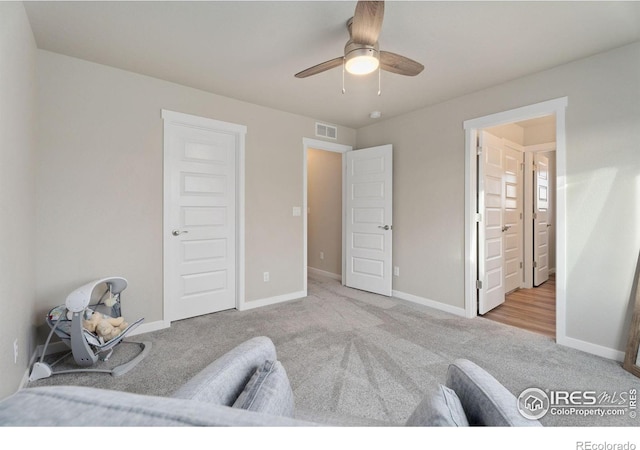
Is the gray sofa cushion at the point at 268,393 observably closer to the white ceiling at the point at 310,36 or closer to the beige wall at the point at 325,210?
the white ceiling at the point at 310,36

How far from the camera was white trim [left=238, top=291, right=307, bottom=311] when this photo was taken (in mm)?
Answer: 3611

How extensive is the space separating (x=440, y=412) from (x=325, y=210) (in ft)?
16.3

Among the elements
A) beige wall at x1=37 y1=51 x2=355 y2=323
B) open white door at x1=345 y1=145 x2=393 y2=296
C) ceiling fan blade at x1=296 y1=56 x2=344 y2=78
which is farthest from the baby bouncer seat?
open white door at x1=345 y1=145 x2=393 y2=296

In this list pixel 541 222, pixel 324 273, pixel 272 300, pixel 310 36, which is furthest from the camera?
pixel 324 273

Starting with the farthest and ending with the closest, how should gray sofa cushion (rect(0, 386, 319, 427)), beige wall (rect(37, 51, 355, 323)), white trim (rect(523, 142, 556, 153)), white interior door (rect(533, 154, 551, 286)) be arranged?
white interior door (rect(533, 154, 551, 286)), white trim (rect(523, 142, 556, 153)), beige wall (rect(37, 51, 355, 323)), gray sofa cushion (rect(0, 386, 319, 427))

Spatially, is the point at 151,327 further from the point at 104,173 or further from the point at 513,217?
the point at 513,217

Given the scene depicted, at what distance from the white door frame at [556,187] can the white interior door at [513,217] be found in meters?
0.89

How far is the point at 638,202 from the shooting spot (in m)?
2.28

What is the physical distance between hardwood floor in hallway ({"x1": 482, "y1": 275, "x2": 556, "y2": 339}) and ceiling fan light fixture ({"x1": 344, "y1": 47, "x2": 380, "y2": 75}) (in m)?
2.94

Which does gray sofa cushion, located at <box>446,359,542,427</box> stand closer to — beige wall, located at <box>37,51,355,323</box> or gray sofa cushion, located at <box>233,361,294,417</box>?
gray sofa cushion, located at <box>233,361,294,417</box>

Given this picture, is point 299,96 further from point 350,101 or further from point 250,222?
point 250,222

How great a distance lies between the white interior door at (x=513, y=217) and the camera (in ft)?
13.2

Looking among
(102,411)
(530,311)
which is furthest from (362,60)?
(530,311)

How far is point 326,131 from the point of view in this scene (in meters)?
4.35
